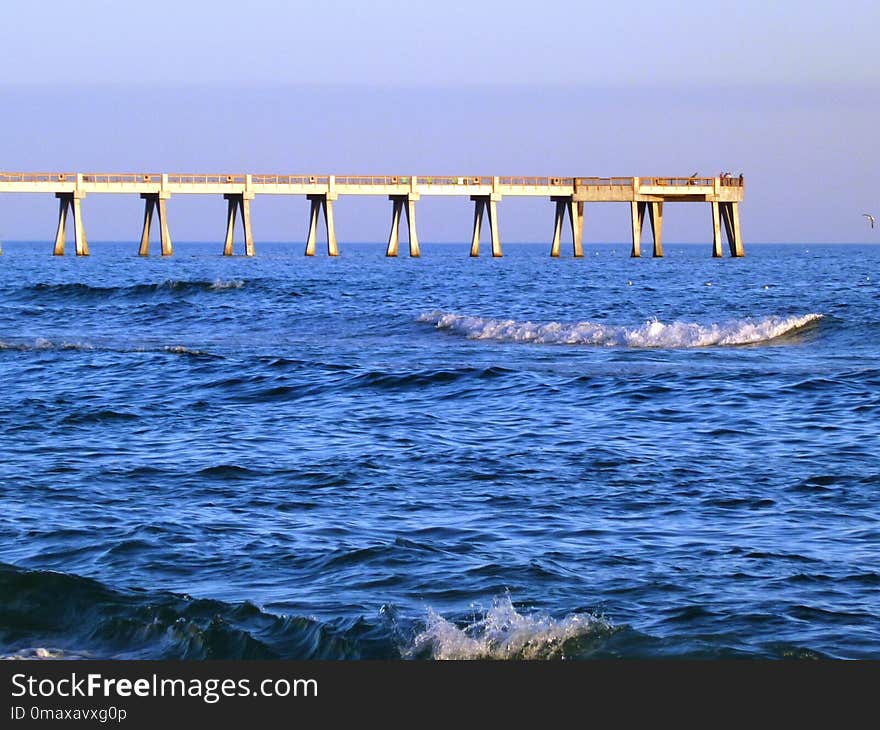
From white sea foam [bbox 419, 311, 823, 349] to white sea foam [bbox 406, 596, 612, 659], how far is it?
1755 centimetres

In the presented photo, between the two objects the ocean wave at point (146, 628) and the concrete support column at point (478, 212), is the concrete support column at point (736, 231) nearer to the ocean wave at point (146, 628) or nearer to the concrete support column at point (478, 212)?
the concrete support column at point (478, 212)

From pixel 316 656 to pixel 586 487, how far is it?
4481 mm

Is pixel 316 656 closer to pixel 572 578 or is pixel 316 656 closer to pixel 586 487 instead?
pixel 572 578

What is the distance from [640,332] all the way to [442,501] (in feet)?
50.9

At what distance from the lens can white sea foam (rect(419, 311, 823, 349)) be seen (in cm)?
2578

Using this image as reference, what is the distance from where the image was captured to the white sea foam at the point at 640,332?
25.8 m

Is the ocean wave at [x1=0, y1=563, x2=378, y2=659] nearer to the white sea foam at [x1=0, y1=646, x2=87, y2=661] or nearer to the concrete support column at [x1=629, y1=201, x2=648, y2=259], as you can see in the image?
the white sea foam at [x1=0, y1=646, x2=87, y2=661]

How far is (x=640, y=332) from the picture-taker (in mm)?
26094

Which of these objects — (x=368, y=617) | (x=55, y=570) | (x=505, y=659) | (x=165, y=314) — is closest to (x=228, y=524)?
(x=55, y=570)

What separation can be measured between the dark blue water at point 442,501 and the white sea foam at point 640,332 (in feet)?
2.47

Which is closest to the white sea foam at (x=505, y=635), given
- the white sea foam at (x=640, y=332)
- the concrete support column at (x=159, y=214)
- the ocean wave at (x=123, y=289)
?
the white sea foam at (x=640, y=332)

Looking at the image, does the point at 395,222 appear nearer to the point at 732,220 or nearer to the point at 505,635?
the point at 732,220

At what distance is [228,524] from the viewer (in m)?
10.4

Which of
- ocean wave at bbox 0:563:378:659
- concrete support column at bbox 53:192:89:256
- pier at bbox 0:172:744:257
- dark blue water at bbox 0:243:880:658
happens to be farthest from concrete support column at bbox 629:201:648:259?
ocean wave at bbox 0:563:378:659
